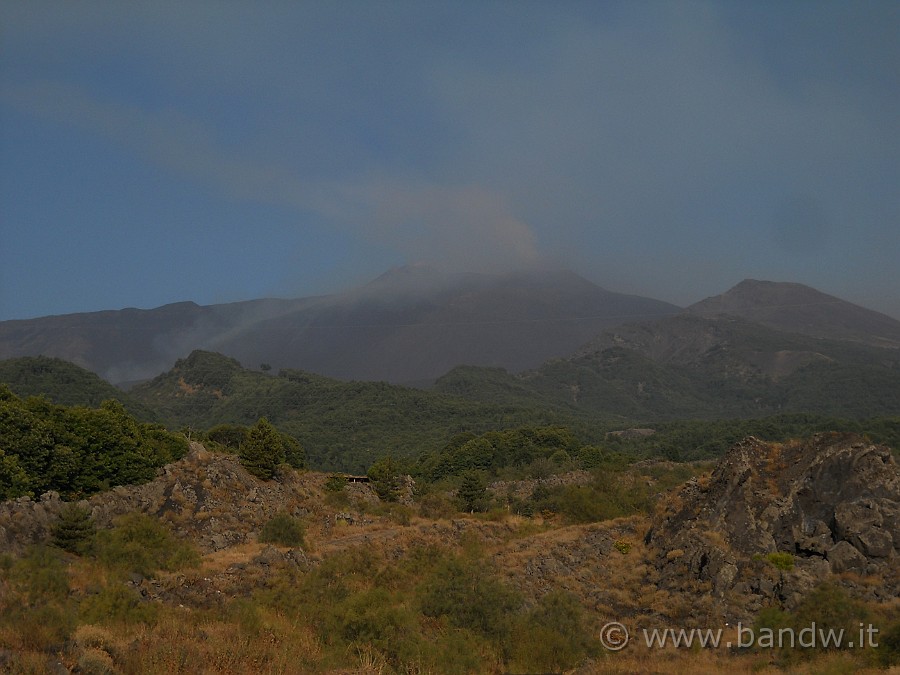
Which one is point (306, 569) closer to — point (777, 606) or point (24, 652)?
point (24, 652)

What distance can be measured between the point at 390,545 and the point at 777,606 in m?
19.9

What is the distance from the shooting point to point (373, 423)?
584ft

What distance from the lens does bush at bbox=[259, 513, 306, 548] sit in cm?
3759

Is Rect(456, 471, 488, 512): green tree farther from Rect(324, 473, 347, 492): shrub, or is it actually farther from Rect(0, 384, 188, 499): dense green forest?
Rect(0, 384, 188, 499): dense green forest

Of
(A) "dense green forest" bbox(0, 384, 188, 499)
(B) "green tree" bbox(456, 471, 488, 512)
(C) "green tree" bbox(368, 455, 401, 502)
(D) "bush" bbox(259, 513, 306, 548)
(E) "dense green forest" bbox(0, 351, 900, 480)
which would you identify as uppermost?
(A) "dense green forest" bbox(0, 384, 188, 499)

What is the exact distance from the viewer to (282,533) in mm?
38000

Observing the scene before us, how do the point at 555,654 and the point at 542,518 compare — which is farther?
the point at 542,518

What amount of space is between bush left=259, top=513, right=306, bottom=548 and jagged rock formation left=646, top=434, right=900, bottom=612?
64.3ft

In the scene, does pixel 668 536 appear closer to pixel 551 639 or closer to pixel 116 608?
pixel 551 639

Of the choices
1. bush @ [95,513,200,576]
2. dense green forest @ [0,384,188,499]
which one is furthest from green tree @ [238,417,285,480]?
bush @ [95,513,200,576]

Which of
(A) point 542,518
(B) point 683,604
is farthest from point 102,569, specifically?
(A) point 542,518

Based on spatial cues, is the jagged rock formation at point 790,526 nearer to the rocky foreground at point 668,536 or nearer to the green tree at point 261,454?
the rocky foreground at point 668,536

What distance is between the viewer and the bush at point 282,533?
123ft

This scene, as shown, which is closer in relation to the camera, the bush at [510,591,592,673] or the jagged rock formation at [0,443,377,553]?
the bush at [510,591,592,673]
